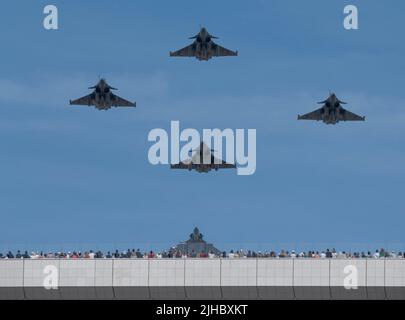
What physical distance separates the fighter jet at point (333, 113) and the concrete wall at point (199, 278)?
62.5 m

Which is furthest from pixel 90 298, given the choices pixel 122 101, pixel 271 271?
pixel 122 101

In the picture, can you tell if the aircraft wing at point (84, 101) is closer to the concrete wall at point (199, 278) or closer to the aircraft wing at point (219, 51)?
the aircraft wing at point (219, 51)

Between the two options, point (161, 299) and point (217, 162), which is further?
point (217, 162)

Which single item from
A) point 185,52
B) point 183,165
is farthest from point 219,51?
point 183,165

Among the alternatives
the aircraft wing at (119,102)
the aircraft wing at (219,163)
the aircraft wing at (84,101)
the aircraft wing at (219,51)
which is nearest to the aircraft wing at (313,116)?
the aircraft wing at (219,163)

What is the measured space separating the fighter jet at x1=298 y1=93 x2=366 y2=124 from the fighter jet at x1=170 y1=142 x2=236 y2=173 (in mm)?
13718

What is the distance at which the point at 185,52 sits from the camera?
505 feet

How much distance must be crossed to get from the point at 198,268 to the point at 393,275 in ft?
56.5

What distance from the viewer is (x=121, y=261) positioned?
94438mm

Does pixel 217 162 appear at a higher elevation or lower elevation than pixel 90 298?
higher

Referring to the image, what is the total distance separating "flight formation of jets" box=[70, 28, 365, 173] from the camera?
151625 mm

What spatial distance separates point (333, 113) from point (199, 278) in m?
66.4
